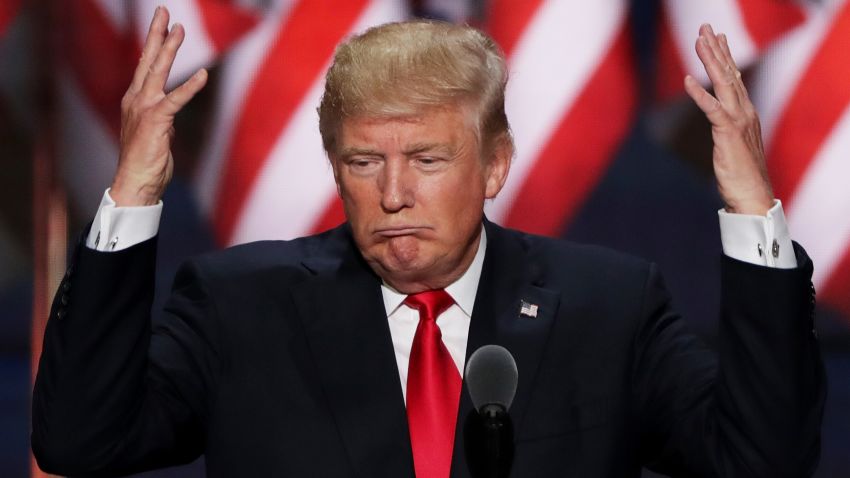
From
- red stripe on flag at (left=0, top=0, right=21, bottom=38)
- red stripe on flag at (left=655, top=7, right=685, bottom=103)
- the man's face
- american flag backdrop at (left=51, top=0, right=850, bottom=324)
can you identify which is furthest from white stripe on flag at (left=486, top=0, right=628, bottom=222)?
the man's face

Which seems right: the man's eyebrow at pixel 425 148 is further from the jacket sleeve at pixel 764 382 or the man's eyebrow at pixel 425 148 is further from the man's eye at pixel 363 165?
the jacket sleeve at pixel 764 382

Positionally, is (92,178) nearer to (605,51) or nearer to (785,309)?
(605,51)

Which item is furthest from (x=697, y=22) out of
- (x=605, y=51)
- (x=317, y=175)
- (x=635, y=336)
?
(x=635, y=336)

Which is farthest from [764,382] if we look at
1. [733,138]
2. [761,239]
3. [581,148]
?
[581,148]

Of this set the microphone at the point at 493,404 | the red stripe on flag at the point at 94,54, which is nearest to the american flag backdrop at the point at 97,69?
the red stripe on flag at the point at 94,54

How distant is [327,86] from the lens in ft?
6.34

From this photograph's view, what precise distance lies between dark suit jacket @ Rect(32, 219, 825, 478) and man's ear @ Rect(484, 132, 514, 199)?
114mm

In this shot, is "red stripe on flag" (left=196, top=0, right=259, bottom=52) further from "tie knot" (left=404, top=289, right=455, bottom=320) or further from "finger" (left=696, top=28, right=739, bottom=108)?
"finger" (left=696, top=28, right=739, bottom=108)

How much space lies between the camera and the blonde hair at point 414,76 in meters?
1.84

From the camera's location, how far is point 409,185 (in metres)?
1.83

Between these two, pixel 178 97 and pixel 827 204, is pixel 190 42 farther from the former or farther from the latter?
pixel 178 97

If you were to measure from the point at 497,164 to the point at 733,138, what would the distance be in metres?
0.46

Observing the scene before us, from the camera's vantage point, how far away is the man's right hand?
1.69 metres

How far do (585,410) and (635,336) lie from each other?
16 centimetres
